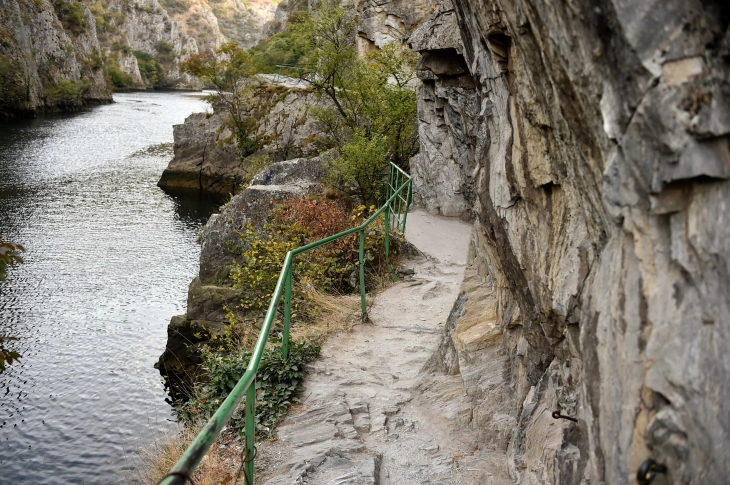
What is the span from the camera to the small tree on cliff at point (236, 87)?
2973 centimetres

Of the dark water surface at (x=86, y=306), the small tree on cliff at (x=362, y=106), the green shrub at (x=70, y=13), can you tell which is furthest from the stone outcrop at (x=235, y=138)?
the green shrub at (x=70, y=13)

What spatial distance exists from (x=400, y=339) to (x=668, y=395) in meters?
5.15

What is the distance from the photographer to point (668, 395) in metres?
2.26

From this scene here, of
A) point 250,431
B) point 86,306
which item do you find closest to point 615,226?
point 250,431

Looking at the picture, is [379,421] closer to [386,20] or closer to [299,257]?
[299,257]

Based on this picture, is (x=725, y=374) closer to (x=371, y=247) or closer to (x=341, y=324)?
(x=341, y=324)

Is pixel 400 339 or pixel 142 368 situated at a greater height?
pixel 400 339

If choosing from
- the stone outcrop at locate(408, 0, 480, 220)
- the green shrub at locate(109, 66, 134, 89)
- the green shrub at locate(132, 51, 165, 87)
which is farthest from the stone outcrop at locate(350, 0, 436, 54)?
the green shrub at locate(132, 51, 165, 87)

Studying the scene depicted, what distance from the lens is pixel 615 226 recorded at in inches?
105

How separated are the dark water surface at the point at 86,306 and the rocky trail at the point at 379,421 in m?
4.85

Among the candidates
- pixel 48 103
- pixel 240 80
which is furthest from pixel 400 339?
pixel 48 103

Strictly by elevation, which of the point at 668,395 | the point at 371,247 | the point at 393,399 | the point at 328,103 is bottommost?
the point at 393,399

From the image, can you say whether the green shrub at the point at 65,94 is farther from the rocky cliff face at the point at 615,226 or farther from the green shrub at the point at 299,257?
the rocky cliff face at the point at 615,226

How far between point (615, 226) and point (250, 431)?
220cm
